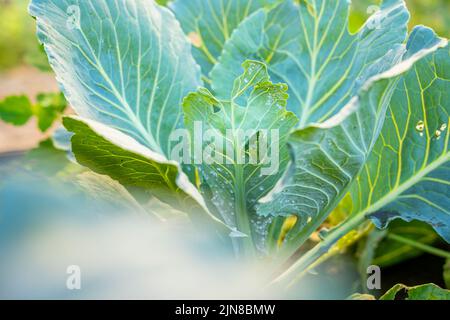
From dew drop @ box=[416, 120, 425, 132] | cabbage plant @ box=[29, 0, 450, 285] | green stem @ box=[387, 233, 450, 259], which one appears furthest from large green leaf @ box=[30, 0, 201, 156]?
green stem @ box=[387, 233, 450, 259]

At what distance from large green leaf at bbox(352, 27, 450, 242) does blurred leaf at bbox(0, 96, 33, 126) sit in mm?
844

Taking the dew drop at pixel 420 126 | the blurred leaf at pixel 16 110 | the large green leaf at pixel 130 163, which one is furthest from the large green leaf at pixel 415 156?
the blurred leaf at pixel 16 110

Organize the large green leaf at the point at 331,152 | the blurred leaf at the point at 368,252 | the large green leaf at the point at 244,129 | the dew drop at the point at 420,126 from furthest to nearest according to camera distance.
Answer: the blurred leaf at the point at 368,252
the dew drop at the point at 420,126
the large green leaf at the point at 244,129
the large green leaf at the point at 331,152

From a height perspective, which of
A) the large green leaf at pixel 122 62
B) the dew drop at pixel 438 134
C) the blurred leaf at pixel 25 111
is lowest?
the dew drop at pixel 438 134

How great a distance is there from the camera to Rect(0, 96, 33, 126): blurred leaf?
134 centimetres

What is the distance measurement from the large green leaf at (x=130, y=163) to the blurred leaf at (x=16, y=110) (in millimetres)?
582

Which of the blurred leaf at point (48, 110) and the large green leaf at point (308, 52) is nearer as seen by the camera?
the large green leaf at point (308, 52)

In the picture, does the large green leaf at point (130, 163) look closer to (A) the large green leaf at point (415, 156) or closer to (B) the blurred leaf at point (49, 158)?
(A) the large green leaf at point (415, 156)

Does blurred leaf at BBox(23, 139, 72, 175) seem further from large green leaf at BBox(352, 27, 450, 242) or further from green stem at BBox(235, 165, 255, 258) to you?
large green leaf at BBox(352, 27, 450, 242)

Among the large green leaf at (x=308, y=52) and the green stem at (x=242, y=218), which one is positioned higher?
the large green leaf at (x=308, y=52)

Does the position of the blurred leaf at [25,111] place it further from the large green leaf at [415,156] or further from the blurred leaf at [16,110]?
the large green leaf at [415,156]

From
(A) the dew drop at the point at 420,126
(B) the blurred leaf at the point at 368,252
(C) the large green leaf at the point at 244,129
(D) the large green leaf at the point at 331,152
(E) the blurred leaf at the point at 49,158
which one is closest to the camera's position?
(D) the large green leaf at the point at 331,152

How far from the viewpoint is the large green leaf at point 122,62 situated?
31.9 inches

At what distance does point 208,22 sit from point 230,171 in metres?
0.43
